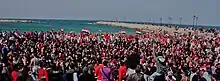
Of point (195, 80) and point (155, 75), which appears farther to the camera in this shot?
point (195, 80)

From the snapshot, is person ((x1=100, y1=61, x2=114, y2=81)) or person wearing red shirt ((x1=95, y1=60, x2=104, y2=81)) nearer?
person ((x1=100, y1=61, x2=114, y2=81))

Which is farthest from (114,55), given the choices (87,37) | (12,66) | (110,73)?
(87,37)

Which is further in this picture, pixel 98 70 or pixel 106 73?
pixel 98 70

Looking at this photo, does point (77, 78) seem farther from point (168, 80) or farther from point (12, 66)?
point (12, 66)

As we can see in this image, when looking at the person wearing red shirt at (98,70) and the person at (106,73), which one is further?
the person wearing red shirt at (98,70)

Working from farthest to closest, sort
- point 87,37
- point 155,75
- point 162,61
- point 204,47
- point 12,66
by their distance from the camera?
point 87,37 < point 204,47 < point 162,61 < point 12,66 < point 155,75

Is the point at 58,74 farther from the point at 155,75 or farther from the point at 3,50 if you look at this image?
the point at 3,50

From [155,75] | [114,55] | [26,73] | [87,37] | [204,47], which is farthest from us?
[87,37]

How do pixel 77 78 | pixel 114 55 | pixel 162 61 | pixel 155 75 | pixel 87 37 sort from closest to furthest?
pixel 155 75
pixel 77 78
pixel 162 61
pixel 114 55
pixel 87 37

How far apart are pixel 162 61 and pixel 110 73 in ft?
14.2

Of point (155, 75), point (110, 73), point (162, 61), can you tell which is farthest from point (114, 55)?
point (155, 75)

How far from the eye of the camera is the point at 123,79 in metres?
15.5

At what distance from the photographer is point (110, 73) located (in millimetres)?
14016

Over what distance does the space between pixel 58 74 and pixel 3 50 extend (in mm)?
9310
